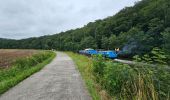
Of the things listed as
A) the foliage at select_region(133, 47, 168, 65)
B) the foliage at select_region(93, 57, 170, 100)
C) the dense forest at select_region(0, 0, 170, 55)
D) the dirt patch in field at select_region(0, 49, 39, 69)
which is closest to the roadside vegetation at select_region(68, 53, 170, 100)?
the foliage at select_region(93, 57, 170, 100)

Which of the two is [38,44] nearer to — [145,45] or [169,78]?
[145,45]

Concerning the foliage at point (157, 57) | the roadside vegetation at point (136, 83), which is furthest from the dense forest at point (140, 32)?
the foliage at point (157, 57)

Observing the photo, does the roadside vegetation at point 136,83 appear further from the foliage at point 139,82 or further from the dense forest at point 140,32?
the dense forest at point 140,32

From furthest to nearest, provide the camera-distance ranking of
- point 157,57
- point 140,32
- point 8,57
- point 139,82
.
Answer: point 140,32 → point 8,57 → point 157,57 → point 139,82

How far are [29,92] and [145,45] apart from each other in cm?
3697

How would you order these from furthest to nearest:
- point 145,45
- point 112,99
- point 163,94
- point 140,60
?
point 145,45, point 140,60, point 112,99, point 163,94

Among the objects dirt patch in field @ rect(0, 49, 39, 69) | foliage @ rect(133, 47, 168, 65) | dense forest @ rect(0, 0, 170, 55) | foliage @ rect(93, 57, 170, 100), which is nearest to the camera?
foliage @ rect(93, 57, 170, 100)

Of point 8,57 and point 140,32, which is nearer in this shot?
point 8,57

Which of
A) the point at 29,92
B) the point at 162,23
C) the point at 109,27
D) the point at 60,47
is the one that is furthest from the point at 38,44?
the point at 29,92

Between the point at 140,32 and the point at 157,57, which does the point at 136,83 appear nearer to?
the point at 157,57

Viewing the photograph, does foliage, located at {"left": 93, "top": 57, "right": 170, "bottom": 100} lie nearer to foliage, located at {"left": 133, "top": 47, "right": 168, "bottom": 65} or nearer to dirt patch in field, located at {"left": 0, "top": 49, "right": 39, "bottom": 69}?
foliage, located at {"left": 133, "top": 47, "right": 168, "bottom": 65}

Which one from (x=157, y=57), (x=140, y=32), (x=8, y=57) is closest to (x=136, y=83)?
(x=157, y=57)

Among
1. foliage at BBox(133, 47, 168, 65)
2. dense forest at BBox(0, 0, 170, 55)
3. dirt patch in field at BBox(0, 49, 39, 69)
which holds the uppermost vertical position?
dense forest at BBox(0, 0, 170, 55)

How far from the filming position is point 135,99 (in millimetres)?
7277
